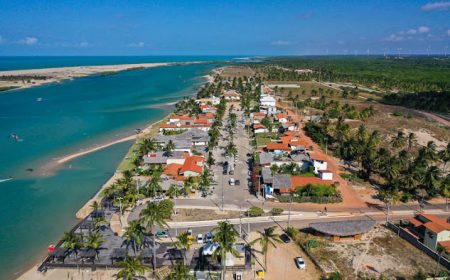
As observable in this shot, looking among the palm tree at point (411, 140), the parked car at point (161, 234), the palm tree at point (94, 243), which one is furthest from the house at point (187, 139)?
the palm tree at point (411, 140)

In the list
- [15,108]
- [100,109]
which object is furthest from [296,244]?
[15,108]

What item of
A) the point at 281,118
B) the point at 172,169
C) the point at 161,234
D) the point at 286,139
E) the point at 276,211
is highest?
the point at 281,118

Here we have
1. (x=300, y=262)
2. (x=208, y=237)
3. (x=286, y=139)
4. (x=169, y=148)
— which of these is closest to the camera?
(x=300, y=262)

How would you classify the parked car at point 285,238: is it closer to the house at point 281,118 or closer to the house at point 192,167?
the house at point 192,167

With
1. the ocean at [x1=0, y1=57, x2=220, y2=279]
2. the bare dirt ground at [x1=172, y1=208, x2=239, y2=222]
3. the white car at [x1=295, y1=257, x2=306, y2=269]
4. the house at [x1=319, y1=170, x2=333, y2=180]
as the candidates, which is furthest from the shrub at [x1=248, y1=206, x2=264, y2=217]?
the ocean at [x1=0, y1=57, x2=220, y2=279]

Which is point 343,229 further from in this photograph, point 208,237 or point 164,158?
point 164,158

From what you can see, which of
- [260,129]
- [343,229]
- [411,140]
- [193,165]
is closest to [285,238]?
[343,229]

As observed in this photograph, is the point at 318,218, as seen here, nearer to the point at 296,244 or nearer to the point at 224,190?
the point at 296,244
